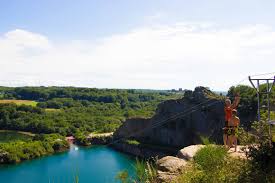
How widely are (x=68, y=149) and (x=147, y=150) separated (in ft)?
45.7

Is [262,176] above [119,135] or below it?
above

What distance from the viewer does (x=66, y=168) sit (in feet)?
142

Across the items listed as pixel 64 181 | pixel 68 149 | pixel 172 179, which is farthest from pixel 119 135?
pixel 172 179

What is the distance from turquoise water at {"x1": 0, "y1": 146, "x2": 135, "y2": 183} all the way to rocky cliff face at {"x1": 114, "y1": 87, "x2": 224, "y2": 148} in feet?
→ 15.7

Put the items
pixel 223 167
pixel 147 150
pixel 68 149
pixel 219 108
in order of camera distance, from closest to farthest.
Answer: pixel 223 167 → pixel 219 108 → pixel 147 150 → pixel 68 149

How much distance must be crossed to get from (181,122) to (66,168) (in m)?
19.1

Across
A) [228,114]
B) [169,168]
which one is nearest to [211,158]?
[169,168]

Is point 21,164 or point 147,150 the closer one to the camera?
point 21,164

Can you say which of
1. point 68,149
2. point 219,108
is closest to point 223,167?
point 219,108

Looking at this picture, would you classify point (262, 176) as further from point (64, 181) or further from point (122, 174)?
point (64, 181)

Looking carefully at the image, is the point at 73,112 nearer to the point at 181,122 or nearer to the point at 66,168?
the point at 181,122

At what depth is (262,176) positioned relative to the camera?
204 inches

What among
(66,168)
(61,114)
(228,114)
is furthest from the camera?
(61,114)

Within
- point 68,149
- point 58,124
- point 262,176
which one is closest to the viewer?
point 262,176
